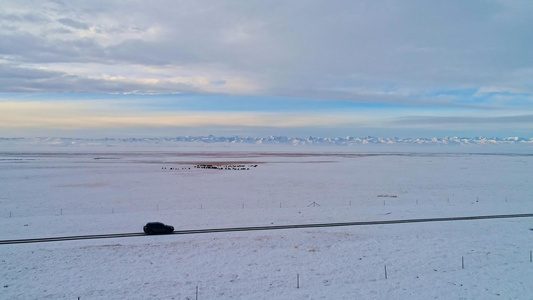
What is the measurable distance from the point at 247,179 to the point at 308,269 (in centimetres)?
4411

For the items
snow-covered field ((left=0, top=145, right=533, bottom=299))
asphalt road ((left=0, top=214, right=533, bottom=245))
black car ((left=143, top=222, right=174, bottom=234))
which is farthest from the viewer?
black car ((left=143, top=222, right=174, bottom=234))

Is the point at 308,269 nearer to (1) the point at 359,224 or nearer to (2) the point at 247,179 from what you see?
(1) the point at 359,224

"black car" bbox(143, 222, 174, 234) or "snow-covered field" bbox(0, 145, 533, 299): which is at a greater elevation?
"black car" bbox(143, 222, 174, 234)

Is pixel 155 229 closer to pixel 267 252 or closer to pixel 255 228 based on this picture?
pixel 255 228

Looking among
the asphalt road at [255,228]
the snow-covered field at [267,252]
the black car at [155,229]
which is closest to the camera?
the snow-covered field at [267,252]

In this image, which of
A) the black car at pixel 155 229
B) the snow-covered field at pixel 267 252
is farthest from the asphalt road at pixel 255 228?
the snow-covered field at pixel 267 252

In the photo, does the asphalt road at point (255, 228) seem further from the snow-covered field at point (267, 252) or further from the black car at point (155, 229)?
the snow-covered field at point (267, 252)

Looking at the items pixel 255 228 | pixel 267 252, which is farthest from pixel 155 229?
pixel 267 252

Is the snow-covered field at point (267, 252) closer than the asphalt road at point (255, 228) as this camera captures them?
Yes

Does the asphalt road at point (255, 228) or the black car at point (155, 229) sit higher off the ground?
the black car at point (155, 229)

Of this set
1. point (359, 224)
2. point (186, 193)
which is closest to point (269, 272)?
point (359, 224)

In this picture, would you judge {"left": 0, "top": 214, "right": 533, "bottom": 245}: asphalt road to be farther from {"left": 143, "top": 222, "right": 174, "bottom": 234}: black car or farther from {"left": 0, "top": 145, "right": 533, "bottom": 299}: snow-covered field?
{"left": 0, "top": 145, "right": 533, "bottom": 299}: snow-covered field

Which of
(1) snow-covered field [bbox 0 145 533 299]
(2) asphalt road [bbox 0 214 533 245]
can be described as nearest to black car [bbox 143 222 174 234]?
(2) asphalt road [bbox 0 214 533 245]

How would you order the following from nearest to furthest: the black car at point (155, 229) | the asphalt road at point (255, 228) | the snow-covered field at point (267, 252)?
the snow-covered field at point (267, 252), the asphalt road at point (255, 228), the black car at point (155, 229)
